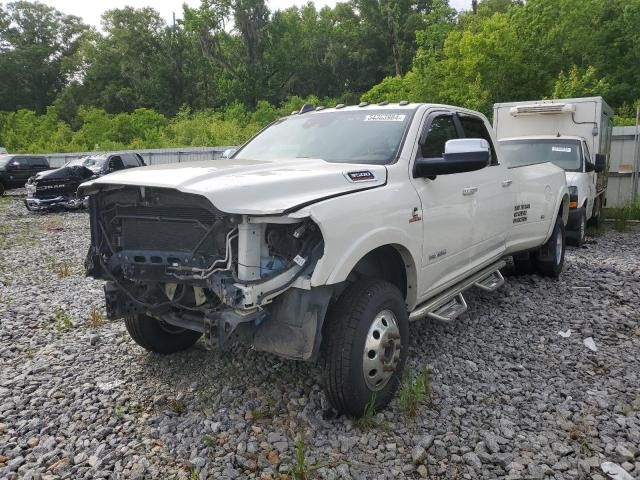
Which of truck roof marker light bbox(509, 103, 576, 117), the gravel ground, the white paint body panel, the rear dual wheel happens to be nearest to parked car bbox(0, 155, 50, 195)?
the gravel ground

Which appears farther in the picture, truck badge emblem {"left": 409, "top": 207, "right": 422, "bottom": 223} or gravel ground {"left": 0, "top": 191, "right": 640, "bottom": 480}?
truck badge emblem {"left": 409, "top": 207, "right": 422, "bottom": 223}

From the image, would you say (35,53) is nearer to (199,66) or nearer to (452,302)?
(199,66)

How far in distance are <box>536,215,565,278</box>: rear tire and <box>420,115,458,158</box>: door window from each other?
256 centimetres

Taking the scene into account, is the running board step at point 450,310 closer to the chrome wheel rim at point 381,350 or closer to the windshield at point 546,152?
the chrome wheel rim at point 381,350

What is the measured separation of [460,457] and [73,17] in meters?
78.2

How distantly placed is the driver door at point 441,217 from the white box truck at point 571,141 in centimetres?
510

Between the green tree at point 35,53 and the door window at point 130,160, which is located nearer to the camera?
the door window at point 130,160

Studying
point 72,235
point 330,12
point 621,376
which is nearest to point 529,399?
point 621,376

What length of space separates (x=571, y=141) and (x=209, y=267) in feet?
28.6

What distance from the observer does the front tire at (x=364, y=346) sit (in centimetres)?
312

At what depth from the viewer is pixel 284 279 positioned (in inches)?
116

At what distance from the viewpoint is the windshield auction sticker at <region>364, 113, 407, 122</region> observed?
426 centimetres

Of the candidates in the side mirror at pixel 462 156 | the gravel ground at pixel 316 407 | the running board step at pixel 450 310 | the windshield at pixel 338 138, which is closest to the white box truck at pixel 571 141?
the gravel ground at pixel 316 407

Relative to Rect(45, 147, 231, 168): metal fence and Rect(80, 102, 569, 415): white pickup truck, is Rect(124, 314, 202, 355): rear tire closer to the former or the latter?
Rect(80, 102, 569, 415): white pickup truck
